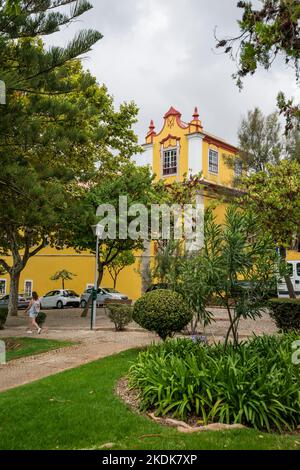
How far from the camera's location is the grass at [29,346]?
36.9ft

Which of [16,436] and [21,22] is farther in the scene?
[21,22]

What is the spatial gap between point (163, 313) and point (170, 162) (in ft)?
68.0

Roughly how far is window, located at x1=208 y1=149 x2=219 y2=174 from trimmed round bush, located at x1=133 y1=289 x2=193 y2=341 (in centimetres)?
1988

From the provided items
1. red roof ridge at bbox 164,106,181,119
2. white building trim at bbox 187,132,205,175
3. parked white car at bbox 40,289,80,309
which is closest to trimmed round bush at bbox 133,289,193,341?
white building trim at bbox 187,132,205,175

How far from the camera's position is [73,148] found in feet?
58.2

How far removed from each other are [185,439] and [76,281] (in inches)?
1166

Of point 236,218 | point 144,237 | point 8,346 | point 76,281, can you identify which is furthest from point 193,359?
point 76,281

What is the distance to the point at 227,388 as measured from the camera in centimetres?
588

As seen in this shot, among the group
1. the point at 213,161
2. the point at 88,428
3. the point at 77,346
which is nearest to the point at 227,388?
the point at 88,428

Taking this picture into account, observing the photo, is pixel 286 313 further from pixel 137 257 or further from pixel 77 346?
pixel 137 257

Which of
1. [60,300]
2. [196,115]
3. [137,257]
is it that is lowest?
[60,300]

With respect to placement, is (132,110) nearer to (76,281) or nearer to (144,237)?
(144,237)

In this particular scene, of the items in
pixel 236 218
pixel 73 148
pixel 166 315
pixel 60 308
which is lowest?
pixel 60 308

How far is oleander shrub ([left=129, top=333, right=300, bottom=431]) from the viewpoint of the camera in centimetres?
560
